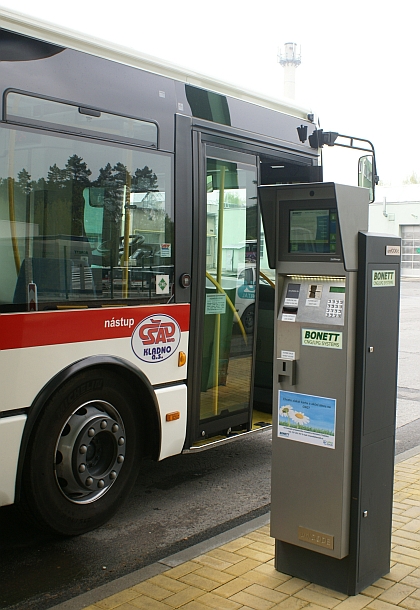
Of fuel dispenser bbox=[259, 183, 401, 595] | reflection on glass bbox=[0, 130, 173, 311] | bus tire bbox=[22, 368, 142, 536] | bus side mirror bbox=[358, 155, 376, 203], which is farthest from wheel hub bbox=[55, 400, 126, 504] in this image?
bus side mirror bbox=[358, 155, 376, 203]

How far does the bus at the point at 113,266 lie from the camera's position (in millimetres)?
4359

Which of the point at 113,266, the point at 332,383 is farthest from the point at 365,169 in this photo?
the point at 332,383

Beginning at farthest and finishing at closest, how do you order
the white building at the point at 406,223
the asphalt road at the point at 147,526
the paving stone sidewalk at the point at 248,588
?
1. the white building at the point at 406,223
2. the asphalt road at the point at 147,526
3. the paving stone sidewalk at the point at 248,588

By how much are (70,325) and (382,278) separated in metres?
1.97

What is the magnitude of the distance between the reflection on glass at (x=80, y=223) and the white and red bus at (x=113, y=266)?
0.01 metres

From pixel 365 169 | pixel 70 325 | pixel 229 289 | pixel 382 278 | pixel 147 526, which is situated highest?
pixel 365 169

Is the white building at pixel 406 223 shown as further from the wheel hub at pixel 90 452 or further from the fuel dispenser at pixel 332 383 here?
the fuel dispenser at pixel 332 383

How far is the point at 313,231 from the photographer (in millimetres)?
3834

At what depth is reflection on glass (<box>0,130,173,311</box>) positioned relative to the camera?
4344 millimetres

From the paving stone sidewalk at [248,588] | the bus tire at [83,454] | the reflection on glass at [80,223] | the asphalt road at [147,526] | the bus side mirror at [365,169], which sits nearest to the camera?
the paving stone sidewalk at [248,588]

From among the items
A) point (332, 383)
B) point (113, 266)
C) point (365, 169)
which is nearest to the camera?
point (332, 383)

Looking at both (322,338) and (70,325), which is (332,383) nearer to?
(322,338)

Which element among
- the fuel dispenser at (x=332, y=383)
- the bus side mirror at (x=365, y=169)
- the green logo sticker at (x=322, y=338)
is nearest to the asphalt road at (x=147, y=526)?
the fuel dispenser at (x=332, y=383)

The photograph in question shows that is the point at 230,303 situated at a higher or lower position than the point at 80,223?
lower
